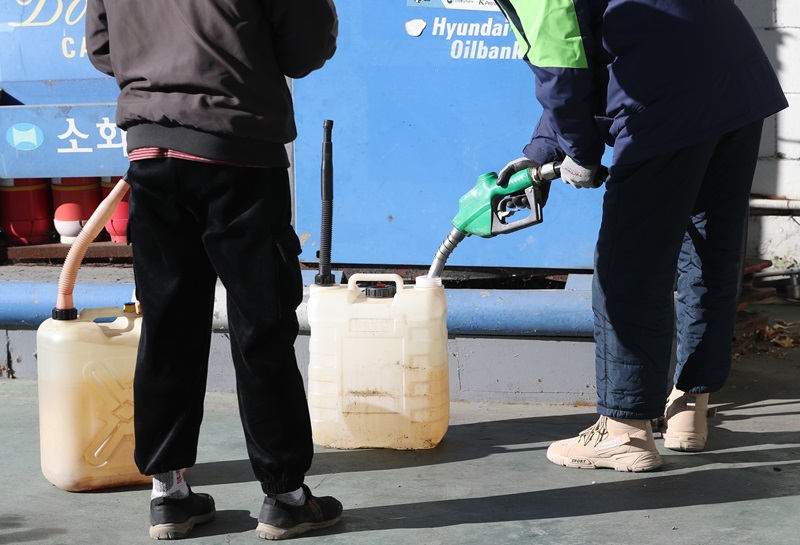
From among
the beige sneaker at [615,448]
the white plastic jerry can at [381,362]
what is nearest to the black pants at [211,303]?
the white plastic jerry can at [381,362]

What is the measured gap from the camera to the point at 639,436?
3201 millimetres

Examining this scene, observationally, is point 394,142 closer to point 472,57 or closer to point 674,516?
point 472,57

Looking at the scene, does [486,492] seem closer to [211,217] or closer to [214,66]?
[211,217]

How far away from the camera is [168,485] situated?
2.77m

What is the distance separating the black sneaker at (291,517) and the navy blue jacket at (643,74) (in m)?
1.22

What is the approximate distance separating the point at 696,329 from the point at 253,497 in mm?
1497

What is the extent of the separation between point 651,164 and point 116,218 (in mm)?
2694

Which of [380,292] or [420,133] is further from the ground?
[420,133]

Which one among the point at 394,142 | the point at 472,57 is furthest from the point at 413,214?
the point at 472,57

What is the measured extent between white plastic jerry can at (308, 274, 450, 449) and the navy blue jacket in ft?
2.51

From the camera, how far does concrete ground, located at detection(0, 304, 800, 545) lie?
2.75 metres

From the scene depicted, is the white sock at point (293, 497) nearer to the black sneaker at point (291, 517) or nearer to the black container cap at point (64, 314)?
the black sneaker at point (291, 517)

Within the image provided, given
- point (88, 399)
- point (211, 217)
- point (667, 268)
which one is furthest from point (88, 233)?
point (667, 268)

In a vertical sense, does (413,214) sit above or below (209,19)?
below
